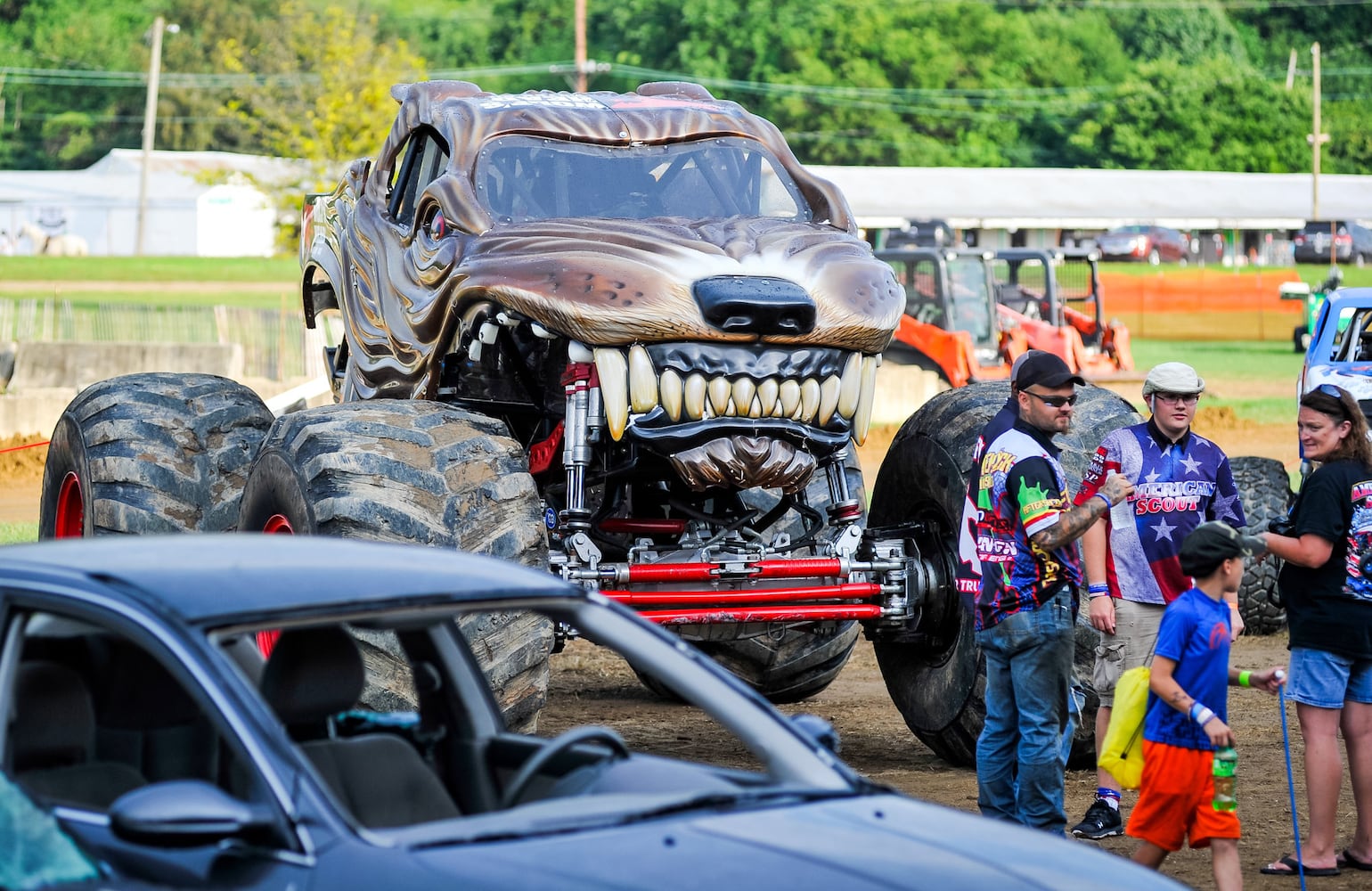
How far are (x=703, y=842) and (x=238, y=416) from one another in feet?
21.3

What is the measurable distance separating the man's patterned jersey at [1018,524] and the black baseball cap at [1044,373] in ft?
0.65

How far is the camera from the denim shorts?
24.1 ft

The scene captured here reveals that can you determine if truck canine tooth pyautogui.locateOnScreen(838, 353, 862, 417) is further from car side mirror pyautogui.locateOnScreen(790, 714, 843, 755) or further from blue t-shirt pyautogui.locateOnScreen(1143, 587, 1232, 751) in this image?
car side mirror pyautogui.locateOnScreen(790, 714, 843, 755)

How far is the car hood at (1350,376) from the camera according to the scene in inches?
505

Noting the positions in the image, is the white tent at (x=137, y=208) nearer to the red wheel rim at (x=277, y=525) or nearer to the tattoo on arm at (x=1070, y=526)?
the red wheel rim at (x=277, y=525)

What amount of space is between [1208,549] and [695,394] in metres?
2.37

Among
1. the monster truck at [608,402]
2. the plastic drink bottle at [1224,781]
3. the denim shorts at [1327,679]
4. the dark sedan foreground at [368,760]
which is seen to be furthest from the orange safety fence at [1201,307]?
the dark sedan foreground at [368,760]

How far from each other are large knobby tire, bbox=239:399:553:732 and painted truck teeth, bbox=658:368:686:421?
0.59m

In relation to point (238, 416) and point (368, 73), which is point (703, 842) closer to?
point (238, 416)

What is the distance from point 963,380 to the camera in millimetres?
26359

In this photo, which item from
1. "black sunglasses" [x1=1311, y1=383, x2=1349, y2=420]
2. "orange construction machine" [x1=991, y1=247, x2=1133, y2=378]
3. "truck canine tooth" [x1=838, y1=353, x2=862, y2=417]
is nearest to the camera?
"black sunglasses" [x1=1311, y1=383, x2=1349, y2=420]

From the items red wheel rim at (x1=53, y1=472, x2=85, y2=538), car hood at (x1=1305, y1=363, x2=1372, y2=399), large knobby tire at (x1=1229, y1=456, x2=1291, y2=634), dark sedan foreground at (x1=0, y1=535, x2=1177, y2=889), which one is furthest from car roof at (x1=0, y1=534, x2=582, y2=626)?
car hood at (x1=1305, y1=363, x2=1372, y2=399)

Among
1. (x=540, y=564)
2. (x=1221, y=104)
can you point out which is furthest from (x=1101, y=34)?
(x=540, y=564)

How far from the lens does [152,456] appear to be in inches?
379
